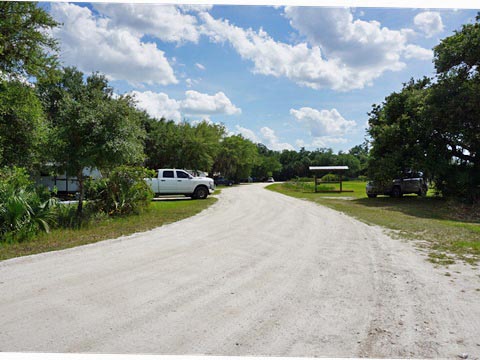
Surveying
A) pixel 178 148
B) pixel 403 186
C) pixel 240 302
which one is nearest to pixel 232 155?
pixel 178 148

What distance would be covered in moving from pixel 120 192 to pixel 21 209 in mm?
4116

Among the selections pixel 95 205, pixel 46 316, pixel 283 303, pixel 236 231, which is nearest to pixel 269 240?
pixel 236 231

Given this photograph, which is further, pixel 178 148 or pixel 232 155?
pixel 232 155

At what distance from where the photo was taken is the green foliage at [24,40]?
421 inches

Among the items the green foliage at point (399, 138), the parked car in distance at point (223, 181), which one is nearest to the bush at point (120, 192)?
the green foliage at point (399, 138)

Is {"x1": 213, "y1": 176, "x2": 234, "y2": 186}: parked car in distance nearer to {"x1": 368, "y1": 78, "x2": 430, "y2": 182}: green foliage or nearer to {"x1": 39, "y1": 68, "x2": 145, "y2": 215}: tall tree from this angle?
{"x1": 368, "y1": 78, "x2": 430, "y2": 182}: green foliage

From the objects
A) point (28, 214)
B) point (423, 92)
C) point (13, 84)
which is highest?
point (423, 92)

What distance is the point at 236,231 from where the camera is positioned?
8805 mm

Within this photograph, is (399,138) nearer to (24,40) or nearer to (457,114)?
(457,114)

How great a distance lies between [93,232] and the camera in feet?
27.7

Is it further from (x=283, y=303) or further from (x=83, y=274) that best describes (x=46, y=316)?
(x=283, y=303)

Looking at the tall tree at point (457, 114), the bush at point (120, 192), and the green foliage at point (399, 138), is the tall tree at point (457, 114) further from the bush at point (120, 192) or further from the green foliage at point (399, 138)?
the bush at point (120, 192)

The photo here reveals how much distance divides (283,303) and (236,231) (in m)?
4.97

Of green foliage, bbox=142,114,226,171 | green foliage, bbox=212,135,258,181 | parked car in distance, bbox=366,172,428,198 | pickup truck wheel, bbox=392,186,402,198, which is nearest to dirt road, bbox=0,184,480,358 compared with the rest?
parked car in distance, bbox=366,172,428,198
